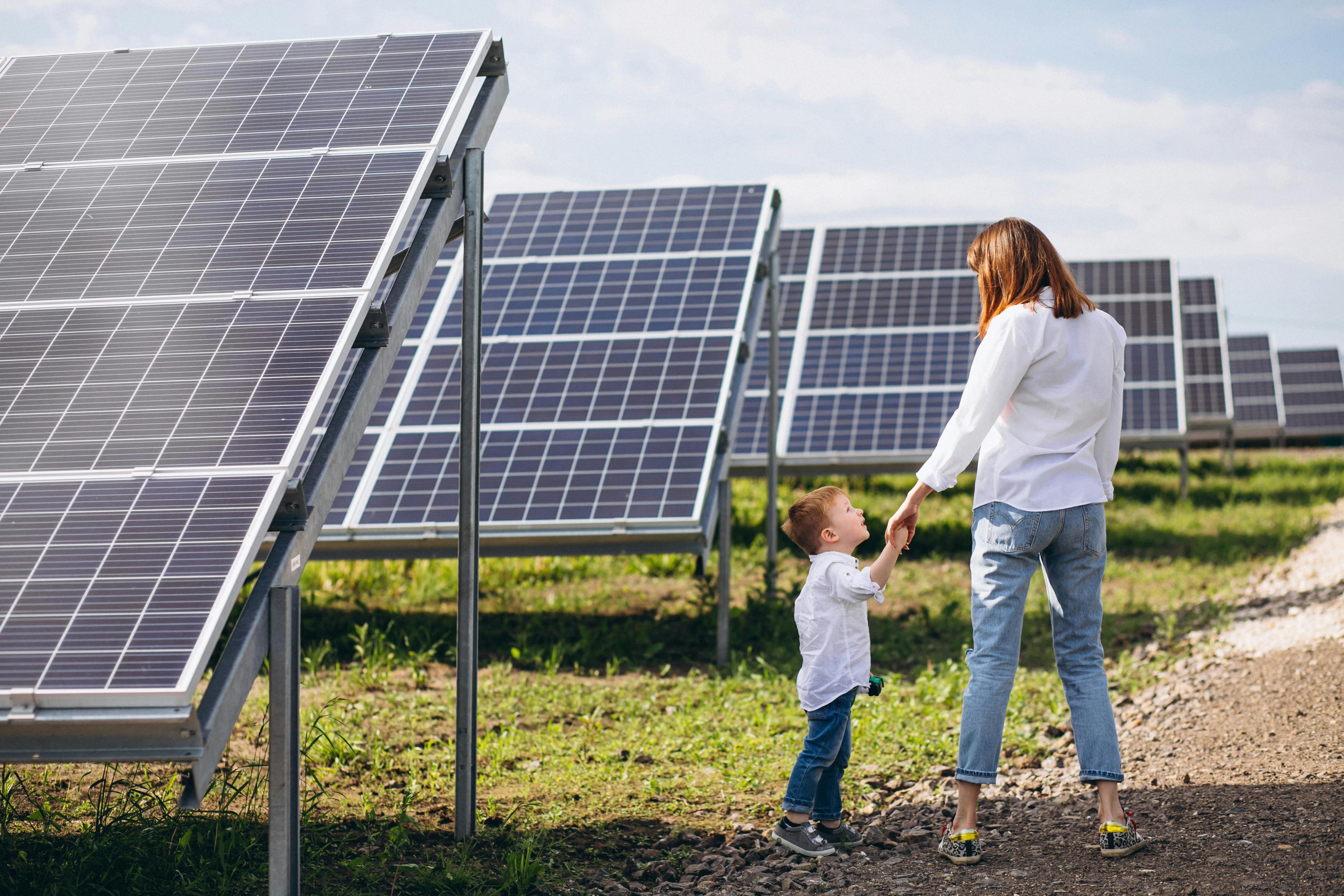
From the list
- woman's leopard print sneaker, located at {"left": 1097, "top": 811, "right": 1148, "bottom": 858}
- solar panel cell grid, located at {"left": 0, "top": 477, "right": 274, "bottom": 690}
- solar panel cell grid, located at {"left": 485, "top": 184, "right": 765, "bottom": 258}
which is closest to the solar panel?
solar panel cell grid, located at {"left": 485, "top": 184, "right": 765, "bottom": 258}

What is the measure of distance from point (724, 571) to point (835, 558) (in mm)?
3799

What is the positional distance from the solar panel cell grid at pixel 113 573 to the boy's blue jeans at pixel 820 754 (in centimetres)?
224

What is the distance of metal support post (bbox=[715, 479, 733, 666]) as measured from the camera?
8.01 m

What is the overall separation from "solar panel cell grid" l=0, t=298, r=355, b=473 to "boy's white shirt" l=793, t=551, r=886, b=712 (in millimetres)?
1982

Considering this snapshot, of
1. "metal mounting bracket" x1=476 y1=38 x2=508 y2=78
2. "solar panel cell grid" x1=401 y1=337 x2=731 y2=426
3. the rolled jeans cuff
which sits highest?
"metal mounting bracket" x1=476 y1=38 x2=508 y2=78

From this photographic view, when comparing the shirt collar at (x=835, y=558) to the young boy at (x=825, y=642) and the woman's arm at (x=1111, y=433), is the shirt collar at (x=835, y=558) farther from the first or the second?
the woman's arm at (x=1111, y=433)

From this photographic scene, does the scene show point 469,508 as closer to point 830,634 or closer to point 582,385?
point 830,634

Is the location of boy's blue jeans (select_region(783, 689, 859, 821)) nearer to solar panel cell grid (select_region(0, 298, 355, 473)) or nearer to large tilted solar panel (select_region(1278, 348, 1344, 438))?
solar panel cell grid (select_region(0, 298, 355, 473))

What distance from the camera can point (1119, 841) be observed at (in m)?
4.01

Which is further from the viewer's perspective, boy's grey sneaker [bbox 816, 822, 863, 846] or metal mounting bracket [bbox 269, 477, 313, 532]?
boy's grey sneaker [bbox 816, 822, 863, 846]

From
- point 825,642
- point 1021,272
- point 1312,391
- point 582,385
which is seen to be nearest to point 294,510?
point 825,642

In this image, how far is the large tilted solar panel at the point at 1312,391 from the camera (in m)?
32.8

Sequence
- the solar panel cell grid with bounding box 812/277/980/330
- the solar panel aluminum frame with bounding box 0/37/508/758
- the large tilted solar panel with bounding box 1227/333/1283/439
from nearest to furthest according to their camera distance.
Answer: the solar panel aluminum frame with bounding box 0/37/508/758, the solar panel cell grid with bounding box 812/277/980/330, the large tilted solar panel with bounding box 1227/333/1283/439

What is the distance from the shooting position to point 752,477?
492 inches
